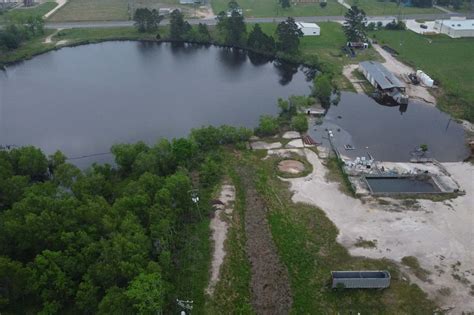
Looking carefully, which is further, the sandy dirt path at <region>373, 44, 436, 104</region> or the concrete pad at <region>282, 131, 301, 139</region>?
the sandy dirt path at <region>373, 44, 436, 104</region>

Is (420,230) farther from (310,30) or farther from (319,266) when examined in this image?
(310,30)

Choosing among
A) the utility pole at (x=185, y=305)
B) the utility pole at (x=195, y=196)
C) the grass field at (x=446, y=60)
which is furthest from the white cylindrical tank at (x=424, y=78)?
the utility pole at (x=185, y=305)

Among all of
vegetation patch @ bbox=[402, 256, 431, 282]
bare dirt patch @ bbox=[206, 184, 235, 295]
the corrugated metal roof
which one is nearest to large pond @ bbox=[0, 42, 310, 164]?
the corrugated metal roof

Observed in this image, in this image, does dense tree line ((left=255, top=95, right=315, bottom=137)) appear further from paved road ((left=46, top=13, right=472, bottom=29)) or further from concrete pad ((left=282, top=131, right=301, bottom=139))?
paved road ((left=46, top=13, right=472, bottom=29))

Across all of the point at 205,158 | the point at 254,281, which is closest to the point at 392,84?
the point at 205,158

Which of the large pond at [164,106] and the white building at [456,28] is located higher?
the white building at [456,28]

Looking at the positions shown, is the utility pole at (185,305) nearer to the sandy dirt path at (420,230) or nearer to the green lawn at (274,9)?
the sandy dirt path at (420,230)
